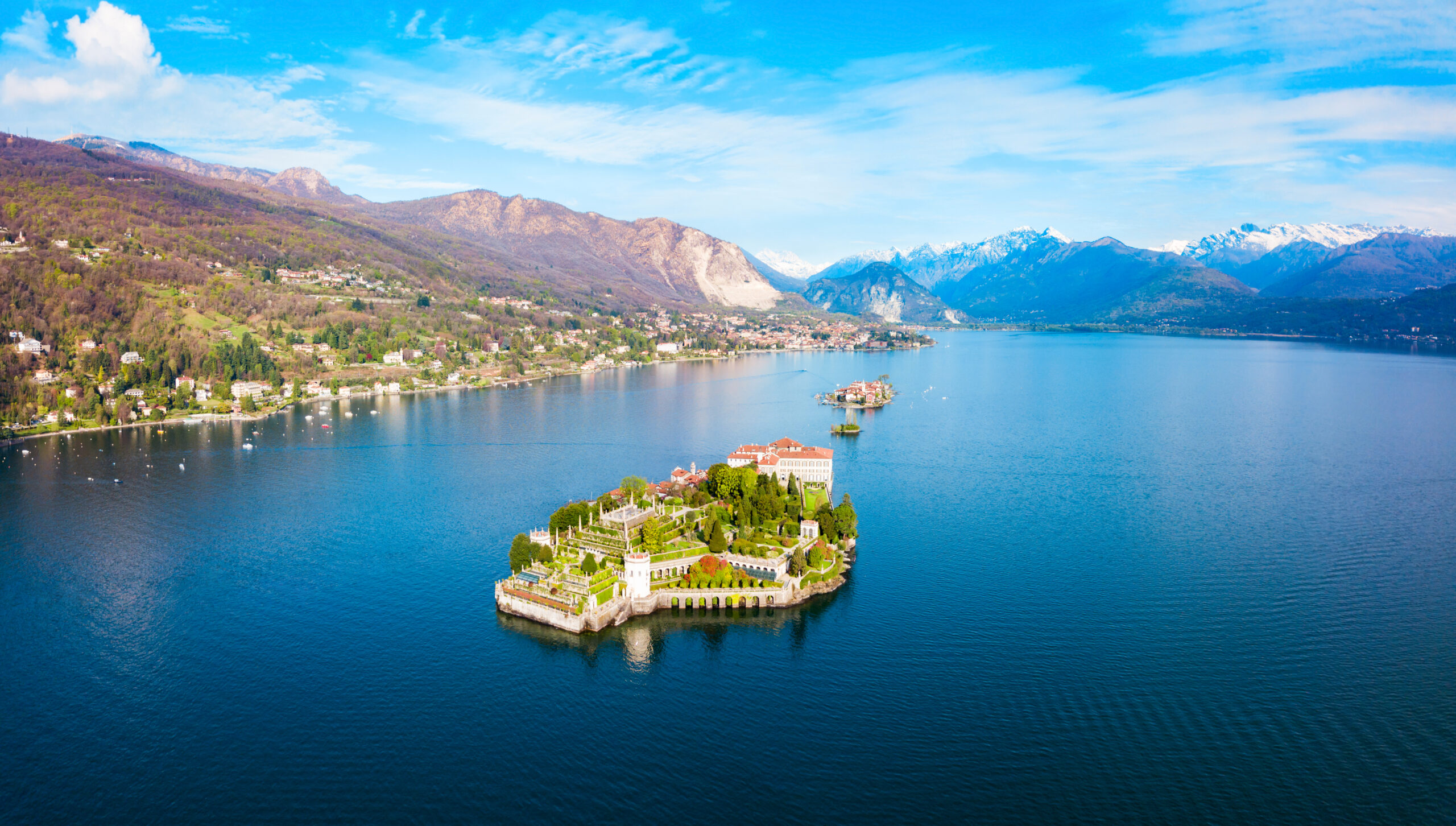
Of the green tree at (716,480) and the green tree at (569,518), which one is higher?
the green tree at (716,480)

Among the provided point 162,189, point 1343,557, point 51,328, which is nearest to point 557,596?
point 1343,557

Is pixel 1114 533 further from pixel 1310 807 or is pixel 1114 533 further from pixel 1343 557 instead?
pixel 1310 807

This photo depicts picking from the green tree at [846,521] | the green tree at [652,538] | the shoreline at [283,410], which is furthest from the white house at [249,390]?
the green tree at [846,521]

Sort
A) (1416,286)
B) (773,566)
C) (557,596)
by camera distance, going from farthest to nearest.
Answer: (1416,286) < (773,566) < (557,596)

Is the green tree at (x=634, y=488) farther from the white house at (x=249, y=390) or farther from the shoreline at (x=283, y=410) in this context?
the white house at (x=249, y=390)

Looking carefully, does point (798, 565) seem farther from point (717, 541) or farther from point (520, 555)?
point (520, 555)

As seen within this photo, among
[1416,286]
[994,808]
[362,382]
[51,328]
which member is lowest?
[994,808]

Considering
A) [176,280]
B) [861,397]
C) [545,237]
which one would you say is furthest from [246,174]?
[861,397]
